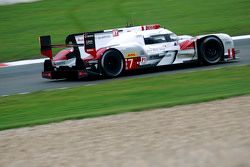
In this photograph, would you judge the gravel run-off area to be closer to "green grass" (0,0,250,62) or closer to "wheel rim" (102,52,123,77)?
"wheel rim" (102,52,123,77)

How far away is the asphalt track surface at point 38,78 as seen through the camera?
1559cm

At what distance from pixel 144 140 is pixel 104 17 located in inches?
782

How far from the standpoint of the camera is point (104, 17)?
2777 centimetres

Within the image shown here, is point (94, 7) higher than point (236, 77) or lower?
higher

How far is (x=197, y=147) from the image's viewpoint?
7598 mm

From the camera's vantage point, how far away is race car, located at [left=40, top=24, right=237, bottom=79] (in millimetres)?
16031

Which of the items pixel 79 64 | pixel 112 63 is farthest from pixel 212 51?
pixel 79 64

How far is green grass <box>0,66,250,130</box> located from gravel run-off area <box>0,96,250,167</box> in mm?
673

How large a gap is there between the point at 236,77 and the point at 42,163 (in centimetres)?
731

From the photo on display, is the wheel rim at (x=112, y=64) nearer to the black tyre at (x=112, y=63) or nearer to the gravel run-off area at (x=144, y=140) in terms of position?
the black tyre at (x=112, y=63)

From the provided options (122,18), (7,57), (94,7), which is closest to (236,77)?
(7,57)

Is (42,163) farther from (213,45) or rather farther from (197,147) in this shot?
(213,45)

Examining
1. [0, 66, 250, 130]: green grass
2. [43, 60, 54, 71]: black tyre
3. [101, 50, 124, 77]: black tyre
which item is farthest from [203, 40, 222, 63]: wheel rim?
[43, 60, 54, 71]: black tyre

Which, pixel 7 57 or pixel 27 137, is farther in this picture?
pixel 7 57
